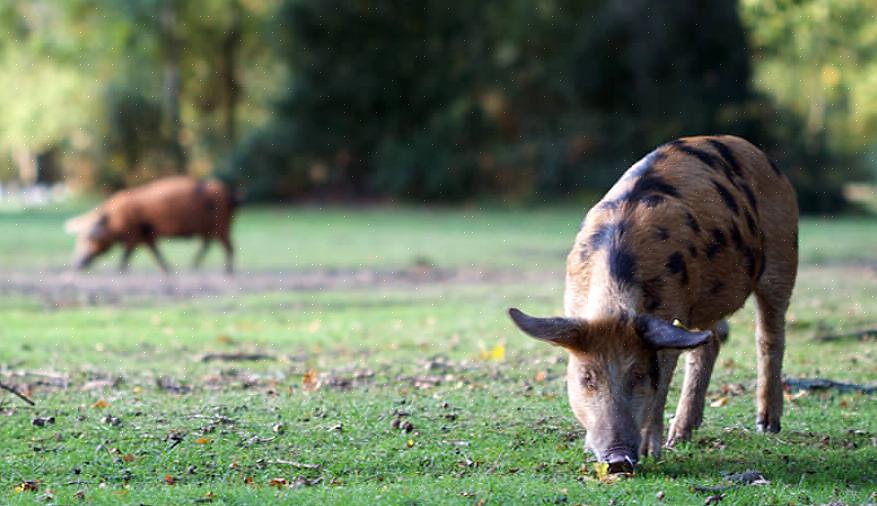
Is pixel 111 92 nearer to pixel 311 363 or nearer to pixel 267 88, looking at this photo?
pixel 267 88

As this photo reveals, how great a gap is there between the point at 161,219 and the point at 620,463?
18.4 metres

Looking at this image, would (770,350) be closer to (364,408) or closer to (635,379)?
(635,379)

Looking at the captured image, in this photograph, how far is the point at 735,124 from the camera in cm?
4003

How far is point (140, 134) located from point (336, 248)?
24573 millimetres

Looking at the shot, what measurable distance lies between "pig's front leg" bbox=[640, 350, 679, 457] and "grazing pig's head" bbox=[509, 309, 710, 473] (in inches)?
9.8

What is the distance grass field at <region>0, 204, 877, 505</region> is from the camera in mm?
6895

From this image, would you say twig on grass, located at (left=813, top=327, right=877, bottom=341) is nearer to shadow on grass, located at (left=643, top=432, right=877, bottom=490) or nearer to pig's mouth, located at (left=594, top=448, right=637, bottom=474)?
shadow on grass, located at (left=643, top=432, right=877, bottom=490)

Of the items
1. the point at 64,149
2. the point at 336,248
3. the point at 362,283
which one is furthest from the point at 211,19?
the point at 362,283

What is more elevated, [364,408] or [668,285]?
[668,285]

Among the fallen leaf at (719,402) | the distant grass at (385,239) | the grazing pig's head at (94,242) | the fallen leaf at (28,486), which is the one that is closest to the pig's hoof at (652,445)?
the fallen leaf at (719,402)

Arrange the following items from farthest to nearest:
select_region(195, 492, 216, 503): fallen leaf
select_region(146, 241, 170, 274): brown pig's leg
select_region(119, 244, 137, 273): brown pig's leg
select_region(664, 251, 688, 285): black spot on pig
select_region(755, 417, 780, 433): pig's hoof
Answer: select_region(119, 244, 137, 273): brown pig's leg
select_region(146, 241, 170, 274): brown pig's leg
select_region(755, 417, 780, 433): pig's hoof
select_region(664, 251, 688, 285): black spot on pig
select_region(195, 492, 216, 503): fallen leaf

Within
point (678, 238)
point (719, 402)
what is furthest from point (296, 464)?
point (719, 402)

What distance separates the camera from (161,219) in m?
23.8

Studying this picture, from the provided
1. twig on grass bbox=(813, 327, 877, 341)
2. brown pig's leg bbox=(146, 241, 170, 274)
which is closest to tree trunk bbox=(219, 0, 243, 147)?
brown pig's leg bbox=(146, 241, 170, 274)
